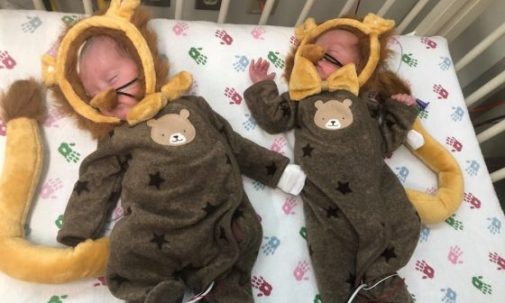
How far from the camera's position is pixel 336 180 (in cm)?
100

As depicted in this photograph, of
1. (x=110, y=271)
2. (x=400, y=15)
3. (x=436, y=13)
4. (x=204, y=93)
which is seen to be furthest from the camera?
(x=400, y=15)

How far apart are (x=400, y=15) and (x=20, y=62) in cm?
→ 115

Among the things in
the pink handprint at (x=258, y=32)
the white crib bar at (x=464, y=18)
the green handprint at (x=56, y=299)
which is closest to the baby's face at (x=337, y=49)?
the pink handprint at (x=258, y=32)

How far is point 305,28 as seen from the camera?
45.3 inches

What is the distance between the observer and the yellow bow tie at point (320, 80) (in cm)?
108

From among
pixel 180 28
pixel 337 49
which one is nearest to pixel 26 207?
pixel 180 28

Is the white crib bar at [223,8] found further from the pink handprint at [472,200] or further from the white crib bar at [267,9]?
the pink handprint at [472,200]

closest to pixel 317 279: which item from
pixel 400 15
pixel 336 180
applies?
pixel 336 180

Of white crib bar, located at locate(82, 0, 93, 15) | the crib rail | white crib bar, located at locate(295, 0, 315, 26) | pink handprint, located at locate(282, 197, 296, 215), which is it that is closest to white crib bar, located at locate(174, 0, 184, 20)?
the crib rail

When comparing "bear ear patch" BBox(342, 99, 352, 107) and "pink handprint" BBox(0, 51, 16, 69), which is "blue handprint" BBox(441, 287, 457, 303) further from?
"pink handprint" BBox(0, 51, 16, 69)

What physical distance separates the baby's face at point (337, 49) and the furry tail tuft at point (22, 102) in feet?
2.08

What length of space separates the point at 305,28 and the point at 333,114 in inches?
9.6

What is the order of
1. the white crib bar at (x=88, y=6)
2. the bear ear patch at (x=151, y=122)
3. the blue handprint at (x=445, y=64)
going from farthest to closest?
the blue handprint at (x=445, y=64)
the white crib bar at (x=88, y=6)
the bear ear patch at (x=151, y=122)

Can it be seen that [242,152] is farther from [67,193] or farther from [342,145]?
[67,193]
